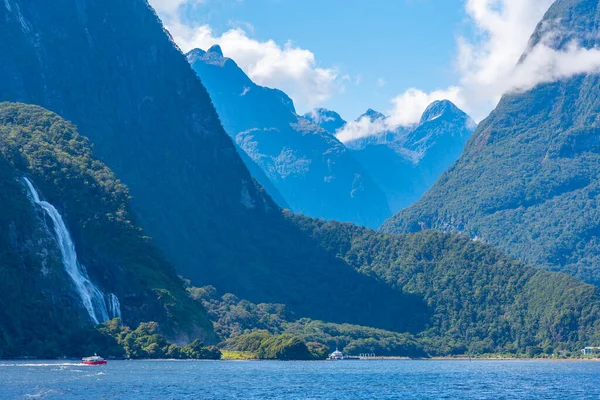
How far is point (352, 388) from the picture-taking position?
154500mm

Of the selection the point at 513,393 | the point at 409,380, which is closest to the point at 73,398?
the point at 513,393

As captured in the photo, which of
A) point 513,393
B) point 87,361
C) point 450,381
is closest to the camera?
point 513,393

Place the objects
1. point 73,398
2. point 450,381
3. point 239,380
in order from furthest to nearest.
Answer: point 450,381 < point 239,380 < point 73,398

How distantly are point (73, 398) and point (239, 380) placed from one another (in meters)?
43.8

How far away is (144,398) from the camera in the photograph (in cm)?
12325

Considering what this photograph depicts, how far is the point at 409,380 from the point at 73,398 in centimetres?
7293

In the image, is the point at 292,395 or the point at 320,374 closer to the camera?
the point at 292,395

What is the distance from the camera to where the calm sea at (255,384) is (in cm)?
13200

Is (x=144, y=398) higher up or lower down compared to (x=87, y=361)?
lower down

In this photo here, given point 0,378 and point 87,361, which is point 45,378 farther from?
point 87,361

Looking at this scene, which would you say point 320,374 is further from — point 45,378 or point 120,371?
point 45,378

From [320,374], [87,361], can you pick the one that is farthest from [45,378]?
[320,374]

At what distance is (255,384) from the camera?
154000mm

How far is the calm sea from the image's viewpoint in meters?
132
